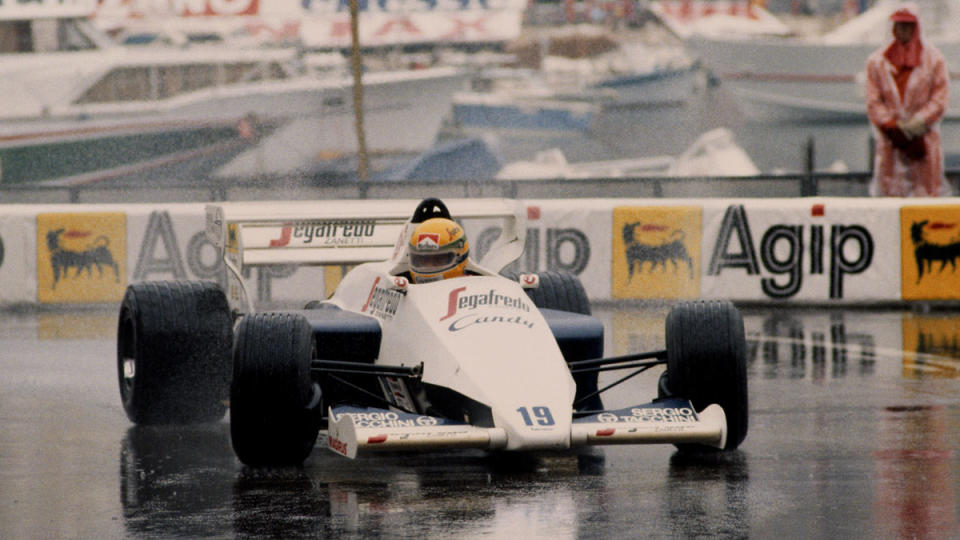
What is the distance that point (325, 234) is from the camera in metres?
12.0

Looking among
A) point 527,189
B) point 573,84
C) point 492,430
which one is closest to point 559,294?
point 492,430

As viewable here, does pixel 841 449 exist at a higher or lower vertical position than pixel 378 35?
lower

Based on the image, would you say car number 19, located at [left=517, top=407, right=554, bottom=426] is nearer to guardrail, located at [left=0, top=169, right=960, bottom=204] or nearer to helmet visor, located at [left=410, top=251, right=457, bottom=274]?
helmet visor, located at [left=410, top=251, right=457, bottom=274]

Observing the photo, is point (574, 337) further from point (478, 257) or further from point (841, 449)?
Result: point (478, 257)

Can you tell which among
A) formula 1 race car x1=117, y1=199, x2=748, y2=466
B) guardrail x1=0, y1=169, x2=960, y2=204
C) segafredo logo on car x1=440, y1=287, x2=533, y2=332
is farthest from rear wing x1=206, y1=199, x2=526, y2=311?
guardrail x1=0, y1=169, x2=960, y2=204

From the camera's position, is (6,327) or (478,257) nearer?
(6,327)

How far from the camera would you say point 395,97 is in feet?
162

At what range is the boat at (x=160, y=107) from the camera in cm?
4078

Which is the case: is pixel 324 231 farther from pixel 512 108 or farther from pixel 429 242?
pixel 512 108

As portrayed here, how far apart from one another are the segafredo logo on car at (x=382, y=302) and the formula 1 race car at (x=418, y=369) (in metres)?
0.01

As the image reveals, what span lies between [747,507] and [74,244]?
38.2 feet

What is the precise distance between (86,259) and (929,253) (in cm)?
869

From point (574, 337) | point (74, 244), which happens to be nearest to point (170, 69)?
point (74, 244)

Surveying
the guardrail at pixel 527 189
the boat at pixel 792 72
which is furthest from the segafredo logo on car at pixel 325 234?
the boat at pixel 792 72
